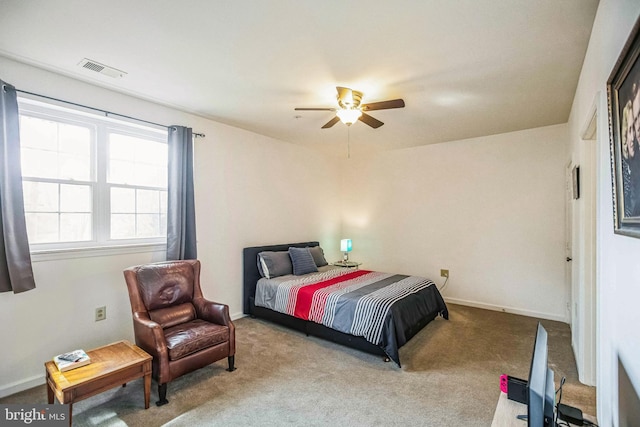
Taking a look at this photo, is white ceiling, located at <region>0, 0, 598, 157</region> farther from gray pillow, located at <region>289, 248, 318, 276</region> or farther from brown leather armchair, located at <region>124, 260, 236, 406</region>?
gray pillow, located at <region>289, 248, 318, 276</region>

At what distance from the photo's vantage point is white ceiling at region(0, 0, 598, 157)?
1.90 m

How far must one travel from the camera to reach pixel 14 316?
2.48 m

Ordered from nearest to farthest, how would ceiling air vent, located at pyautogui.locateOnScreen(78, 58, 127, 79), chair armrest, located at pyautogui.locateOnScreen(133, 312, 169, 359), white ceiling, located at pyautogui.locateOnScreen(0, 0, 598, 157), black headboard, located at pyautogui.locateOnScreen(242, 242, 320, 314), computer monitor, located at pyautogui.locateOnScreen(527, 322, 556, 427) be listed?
computer monitor, located at pyautogui.locateOnScreen(527, 322, 556, 427), white ceiling, located at pyautogui.locateOnScreen(0, 0, 598, 157), chair armrest, located at pyautogui.locateOnScreen(133, 312, 169, 359), ceiling air vent, located at pyautogui.locateOnScreen(78, 58, 127, 79), black headboard, located at pyautogui.locateOnScreen(242, 242, 320, 314)

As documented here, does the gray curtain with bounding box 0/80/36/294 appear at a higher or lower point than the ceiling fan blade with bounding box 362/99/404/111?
lower

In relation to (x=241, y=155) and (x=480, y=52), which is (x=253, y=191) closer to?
(x=241, y=155)

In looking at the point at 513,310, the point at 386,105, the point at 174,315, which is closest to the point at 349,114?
the point at 386,105

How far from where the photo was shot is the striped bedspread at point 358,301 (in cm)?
294

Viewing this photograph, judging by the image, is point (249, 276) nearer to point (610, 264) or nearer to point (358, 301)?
point (358, 301)

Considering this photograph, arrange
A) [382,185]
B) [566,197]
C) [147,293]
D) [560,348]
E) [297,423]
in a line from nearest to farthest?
[297,423]
[147,293]
[560,348]
[566,197]
[382,185]

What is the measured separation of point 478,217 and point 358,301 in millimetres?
2766

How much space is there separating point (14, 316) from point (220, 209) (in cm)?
217

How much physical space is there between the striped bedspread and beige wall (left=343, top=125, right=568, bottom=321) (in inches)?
48.6

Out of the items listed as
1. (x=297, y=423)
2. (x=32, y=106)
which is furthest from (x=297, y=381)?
(x=32, y=106)

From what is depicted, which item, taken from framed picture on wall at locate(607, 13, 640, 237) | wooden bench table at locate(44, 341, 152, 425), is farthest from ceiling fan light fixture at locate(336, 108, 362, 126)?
wooden bench table at locate(44, 341, 152, 425)
